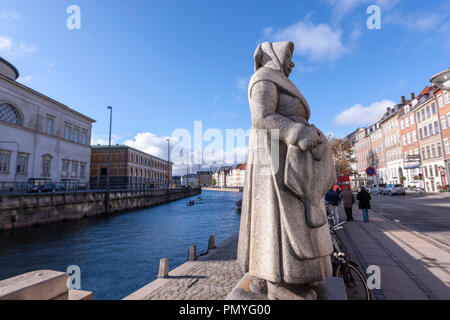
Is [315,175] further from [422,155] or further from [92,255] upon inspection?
[422,155]

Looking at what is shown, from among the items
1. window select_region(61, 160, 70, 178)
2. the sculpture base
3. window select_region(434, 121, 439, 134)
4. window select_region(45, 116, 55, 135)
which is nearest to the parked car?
window select_region(434, 121, 439, 134)

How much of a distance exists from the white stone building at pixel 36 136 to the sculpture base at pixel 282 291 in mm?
31539

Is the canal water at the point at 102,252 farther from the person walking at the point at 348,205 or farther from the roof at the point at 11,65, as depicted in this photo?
the roof at the point at 11,65

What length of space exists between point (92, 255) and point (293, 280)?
12.9m

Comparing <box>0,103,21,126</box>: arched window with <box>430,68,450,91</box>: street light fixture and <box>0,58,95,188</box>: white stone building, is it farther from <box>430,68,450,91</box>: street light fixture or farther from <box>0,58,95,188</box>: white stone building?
<box>430,68,450,91</box>: street light fixture

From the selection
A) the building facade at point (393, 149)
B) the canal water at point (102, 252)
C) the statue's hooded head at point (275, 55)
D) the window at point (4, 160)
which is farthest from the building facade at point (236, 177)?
the statue's hooded head at point (275, 55)

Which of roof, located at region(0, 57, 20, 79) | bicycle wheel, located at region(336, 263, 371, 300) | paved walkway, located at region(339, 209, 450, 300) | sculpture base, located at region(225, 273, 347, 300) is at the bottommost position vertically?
paved walkway, located at region(339, 209, 450, 300)

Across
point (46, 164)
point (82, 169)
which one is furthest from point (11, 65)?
point (82, 169)

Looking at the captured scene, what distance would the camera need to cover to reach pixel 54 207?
21281mm

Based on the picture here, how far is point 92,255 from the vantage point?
11.9 meters

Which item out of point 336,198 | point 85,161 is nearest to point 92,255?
point 336,198

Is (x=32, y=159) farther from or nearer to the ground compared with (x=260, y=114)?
farther from the ground

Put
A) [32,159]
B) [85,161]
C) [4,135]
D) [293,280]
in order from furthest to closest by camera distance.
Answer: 1. [85,161]
2. [32,159]
3. [4,135]
4. [293,280]

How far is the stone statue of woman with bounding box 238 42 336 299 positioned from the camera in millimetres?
2141
